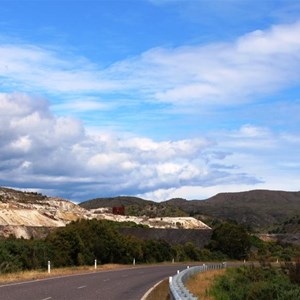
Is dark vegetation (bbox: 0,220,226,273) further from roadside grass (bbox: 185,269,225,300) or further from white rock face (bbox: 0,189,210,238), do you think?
white rock face (bbox: 0,189,210,238)

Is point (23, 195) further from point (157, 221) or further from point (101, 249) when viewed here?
point (101, 249)

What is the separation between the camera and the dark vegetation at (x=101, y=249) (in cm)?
4306

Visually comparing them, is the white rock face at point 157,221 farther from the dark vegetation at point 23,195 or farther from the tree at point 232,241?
the tree at point 232,241

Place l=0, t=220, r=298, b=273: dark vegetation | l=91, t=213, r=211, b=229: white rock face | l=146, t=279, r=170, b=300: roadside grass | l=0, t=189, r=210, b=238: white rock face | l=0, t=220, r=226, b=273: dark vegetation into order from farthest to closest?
l=91, t=213, r=211, b=229: white rock face → l=0, t=189, r=210, b=238: white rock face → l=0, t=220, r=298, b=273: dark vegetation → l=0, t=220, r=226, b=273: dark vegetation → l=146, t=279, r=170, b=300: roadside grass

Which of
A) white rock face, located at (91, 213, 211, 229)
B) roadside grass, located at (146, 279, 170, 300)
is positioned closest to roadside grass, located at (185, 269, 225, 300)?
roadside grass, located at (146, 279, 170, 300)

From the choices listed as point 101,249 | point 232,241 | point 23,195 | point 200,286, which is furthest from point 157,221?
point 200,286

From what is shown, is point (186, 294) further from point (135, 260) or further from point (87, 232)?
point (135, 260)

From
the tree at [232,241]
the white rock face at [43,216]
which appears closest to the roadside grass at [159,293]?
the white rock face at [43,216]

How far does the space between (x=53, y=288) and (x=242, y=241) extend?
69589mm

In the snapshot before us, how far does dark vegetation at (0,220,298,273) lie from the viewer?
43062mm

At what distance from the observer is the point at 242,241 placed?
92438 mm

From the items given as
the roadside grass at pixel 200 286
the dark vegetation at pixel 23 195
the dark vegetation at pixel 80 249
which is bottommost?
the roadside grass at pixel 200 286

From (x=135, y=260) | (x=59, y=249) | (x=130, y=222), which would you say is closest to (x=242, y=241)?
(x=130, y=222)

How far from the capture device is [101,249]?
6019 cm
